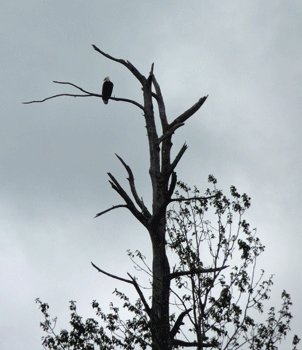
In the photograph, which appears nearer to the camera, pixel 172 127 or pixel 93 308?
pixel 172 127

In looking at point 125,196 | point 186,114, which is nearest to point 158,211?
point 125,196

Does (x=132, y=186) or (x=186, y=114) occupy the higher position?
(x=186, y=114)

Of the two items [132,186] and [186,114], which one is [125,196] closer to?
[132,186]

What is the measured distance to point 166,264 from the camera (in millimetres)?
6832

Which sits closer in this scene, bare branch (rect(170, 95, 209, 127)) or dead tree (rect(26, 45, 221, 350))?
dead tree (rect(26, 45, 221, 350))

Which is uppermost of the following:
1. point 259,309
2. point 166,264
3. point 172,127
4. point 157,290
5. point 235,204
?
point 235,204

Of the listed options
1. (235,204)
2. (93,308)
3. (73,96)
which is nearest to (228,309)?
(235,204)

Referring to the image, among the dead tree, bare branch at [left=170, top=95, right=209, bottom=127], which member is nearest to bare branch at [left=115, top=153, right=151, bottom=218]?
the dead tree

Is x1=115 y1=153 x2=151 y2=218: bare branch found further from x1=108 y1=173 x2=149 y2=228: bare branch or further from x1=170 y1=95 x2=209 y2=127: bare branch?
x1=170 y1=95 x2=209 y2=127: bare branch

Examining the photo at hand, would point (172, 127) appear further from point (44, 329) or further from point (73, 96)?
point (44, 329)

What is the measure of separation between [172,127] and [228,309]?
172 inches

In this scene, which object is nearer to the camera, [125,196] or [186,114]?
[125,196]

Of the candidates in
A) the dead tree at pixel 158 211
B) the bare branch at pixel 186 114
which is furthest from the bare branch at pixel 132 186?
the bare branch at pixel 186 114

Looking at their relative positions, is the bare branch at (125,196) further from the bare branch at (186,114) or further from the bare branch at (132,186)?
the bare branch at (186,114)
